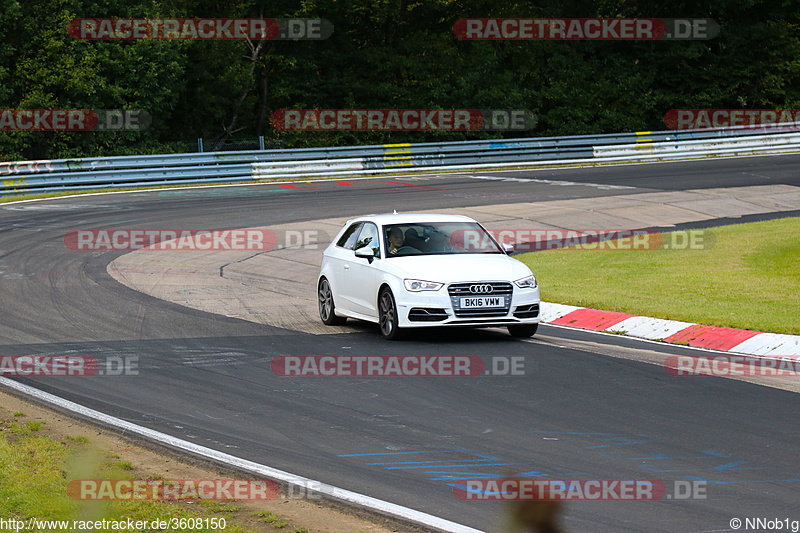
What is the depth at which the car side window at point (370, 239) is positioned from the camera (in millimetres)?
13047

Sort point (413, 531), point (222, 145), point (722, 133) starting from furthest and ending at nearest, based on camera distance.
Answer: point (722, 133)
point (222, 145)
point (413, 531)

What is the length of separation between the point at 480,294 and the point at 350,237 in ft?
9.32

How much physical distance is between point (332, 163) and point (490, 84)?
12144 mm

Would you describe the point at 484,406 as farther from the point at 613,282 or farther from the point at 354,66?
the point at 354,66

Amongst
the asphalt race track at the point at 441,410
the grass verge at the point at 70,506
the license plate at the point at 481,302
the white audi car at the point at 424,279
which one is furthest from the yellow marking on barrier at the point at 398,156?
the grass verge at the point at 70,506

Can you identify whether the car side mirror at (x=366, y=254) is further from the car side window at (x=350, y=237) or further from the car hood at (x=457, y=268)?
the car side window at (x=350, y=237)

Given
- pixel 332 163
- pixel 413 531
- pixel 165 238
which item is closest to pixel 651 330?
pixel 413 531

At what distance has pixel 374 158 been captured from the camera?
3712 centimetres

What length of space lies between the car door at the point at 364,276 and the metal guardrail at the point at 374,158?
20.6 m

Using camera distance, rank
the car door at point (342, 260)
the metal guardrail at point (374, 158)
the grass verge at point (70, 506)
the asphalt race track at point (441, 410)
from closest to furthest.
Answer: the grass verge at point (70, 506)
the asphalt race track at point (441, 410)
the car door at point (342, 260)
the metal guardrail at point (374, 158)

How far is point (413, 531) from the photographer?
18.3 feet

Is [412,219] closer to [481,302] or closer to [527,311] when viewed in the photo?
[481,302]

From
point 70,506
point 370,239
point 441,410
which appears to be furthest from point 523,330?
point 70,506

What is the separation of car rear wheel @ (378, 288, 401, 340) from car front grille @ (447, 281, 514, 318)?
0.75m
